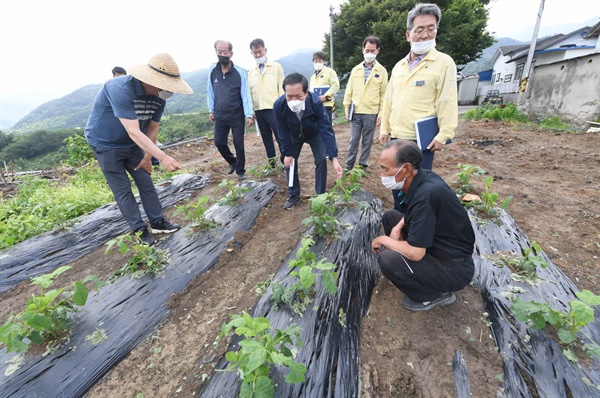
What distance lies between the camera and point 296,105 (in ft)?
8.98

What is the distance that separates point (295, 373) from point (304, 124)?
2417 mm

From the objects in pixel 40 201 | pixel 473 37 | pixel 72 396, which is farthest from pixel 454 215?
pixel 473 37

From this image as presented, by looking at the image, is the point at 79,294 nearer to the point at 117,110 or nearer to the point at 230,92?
the point at 117,110

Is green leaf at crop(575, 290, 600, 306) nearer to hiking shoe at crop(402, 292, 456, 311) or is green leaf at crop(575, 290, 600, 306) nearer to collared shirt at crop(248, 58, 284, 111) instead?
hiking shoe at crop(402, 292, 456, 311)

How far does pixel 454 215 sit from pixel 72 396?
2413 millimetres

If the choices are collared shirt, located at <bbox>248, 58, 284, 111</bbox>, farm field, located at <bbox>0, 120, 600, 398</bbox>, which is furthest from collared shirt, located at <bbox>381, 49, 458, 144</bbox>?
collared shirt, located at <bbox>248, 58, 284, 111</bbox>

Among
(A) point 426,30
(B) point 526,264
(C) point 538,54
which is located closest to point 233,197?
(A) point 426,30

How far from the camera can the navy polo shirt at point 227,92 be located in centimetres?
382

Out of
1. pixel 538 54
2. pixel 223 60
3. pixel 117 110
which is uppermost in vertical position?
pixel 538 54

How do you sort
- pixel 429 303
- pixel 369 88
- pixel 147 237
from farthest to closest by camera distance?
pixel 369 88 < pixel 147 237 < pixel 429 303

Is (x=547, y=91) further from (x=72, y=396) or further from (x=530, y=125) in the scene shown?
(x=72, y=396)

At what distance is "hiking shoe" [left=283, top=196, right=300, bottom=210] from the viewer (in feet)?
11.4

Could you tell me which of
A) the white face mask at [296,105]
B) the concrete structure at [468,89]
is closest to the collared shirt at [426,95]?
the white face mask at [296,105]

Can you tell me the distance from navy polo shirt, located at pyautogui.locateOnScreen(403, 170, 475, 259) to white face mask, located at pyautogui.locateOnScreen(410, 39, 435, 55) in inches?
51.0
